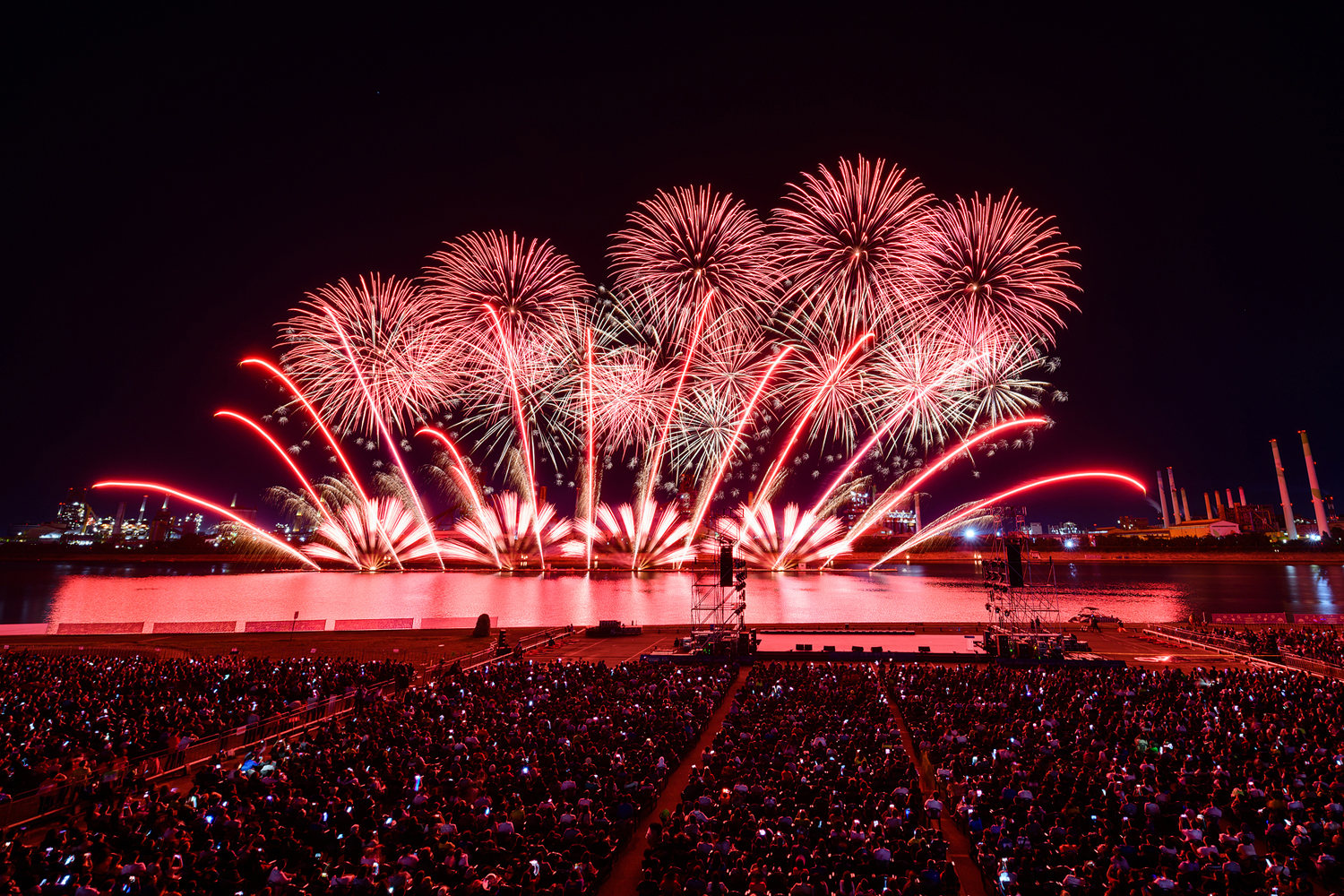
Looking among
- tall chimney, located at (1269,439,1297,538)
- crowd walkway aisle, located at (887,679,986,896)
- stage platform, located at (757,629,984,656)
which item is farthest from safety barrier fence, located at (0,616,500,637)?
tall chimney, located at (1269,439,1297,538)

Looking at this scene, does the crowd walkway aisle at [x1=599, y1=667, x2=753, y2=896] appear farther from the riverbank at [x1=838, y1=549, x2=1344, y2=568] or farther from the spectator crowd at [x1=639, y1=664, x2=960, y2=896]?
the riverbank at [x1=838, y1=549, x2=1344, y2=568]

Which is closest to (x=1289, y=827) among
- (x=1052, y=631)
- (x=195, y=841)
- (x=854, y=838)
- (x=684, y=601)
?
(x=854, y=838)

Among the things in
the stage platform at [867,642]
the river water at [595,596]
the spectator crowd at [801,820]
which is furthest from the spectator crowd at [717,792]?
the river water at [595,596]

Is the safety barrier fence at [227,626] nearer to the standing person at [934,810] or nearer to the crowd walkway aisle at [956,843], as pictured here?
the crowd walkway aisle at [956,843]

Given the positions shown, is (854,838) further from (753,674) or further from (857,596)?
(857,596)

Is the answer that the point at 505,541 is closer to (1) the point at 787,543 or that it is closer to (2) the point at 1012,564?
(1) the point at 787,543

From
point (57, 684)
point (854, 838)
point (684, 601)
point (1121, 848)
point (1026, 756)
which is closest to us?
point (1121, 848)

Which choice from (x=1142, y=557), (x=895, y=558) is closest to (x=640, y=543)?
(x=895, y=558)
